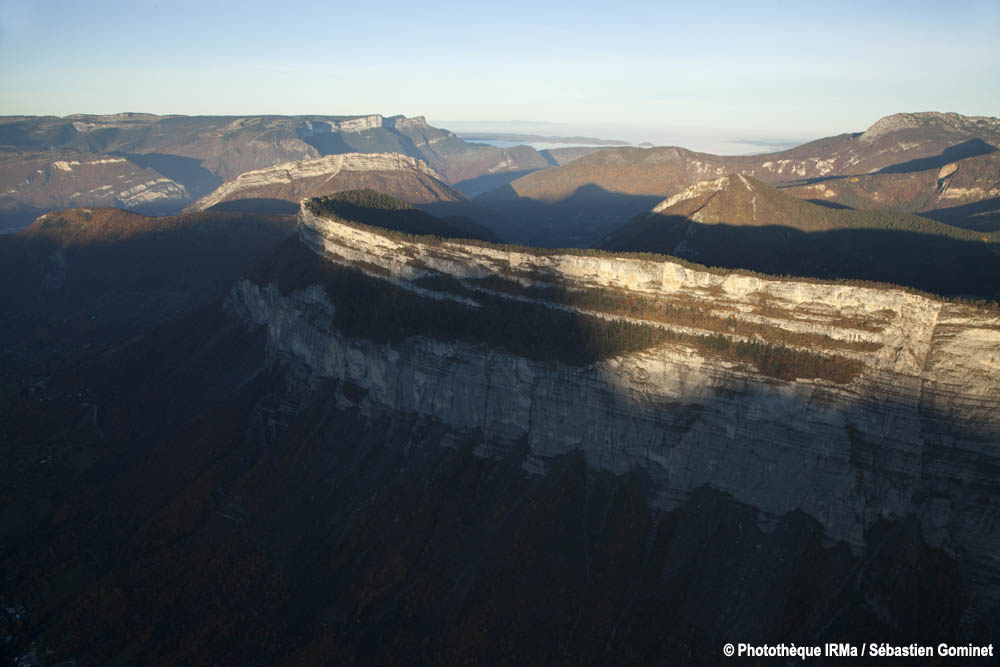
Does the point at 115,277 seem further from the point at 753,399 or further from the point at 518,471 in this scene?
the point at 753,399

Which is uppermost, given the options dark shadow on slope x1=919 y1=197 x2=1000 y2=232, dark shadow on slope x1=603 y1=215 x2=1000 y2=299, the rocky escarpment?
dark shadow on slope x1=919 y1=197 x2=1000 y2=232

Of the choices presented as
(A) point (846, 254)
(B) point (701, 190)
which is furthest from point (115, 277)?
(A) point (846, 254)

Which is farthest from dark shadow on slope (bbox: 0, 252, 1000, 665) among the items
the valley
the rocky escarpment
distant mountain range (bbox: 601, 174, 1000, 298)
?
distant mountain range (bbox: 601, 174, 1000, 298)

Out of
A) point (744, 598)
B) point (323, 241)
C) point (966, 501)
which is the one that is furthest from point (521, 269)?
point (966, 501)

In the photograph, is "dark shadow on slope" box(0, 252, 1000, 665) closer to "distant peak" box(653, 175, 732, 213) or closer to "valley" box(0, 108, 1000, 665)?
"valley" box(0, 108, 1000, 665)

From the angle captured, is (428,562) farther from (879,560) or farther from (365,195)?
(365,195)
